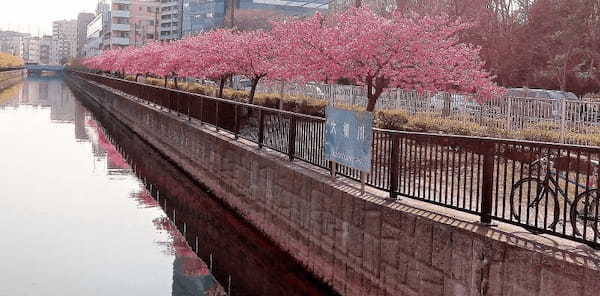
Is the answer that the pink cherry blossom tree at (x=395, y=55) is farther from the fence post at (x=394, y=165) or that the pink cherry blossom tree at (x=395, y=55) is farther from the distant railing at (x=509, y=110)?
the fence post at (x=394, y=165)

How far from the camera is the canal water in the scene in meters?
12.2

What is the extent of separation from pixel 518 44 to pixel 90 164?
32.0 meters

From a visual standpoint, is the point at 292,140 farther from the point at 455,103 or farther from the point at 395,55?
the point at 455,103

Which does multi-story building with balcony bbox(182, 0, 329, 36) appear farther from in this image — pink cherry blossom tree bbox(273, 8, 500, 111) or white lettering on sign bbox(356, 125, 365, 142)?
white lettering on sign bbox(356, 125, 365, 142)

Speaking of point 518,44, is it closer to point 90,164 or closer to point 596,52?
point 596,52

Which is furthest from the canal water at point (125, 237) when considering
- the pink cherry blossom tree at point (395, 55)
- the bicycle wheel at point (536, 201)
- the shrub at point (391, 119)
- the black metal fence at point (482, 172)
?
the shrub at point (391, 119)

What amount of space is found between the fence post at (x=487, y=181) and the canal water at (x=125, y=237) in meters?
A: 3.67

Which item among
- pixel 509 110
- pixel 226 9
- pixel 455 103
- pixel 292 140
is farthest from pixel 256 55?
pixel 226 9

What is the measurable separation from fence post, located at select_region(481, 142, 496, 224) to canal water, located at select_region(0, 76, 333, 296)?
12.0 feet

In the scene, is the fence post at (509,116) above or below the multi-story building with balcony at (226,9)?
below

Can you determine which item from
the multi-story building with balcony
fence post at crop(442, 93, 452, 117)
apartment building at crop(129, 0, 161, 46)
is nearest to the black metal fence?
fence post at crop(442, 93, 452, 117)

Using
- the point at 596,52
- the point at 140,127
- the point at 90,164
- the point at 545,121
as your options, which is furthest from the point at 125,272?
the point at 596,52

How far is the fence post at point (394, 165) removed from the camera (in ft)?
32.1

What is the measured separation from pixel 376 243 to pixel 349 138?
1.73 metres
